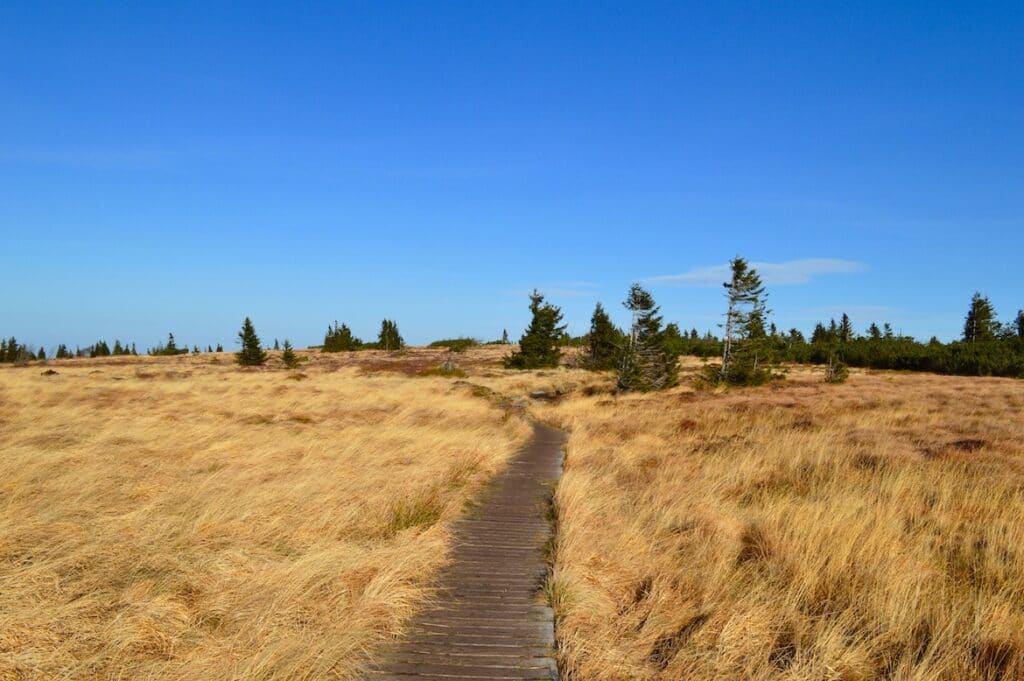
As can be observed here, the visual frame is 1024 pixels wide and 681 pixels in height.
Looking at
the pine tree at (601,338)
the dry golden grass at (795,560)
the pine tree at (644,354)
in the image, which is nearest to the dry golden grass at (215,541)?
the dry golden grass at (795,560)

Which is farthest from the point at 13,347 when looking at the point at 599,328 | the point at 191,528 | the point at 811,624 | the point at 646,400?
the point at 811,624

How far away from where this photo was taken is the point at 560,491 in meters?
9.81

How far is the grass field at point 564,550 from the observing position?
15.6ft

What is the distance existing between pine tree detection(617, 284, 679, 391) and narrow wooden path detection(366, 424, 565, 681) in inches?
830

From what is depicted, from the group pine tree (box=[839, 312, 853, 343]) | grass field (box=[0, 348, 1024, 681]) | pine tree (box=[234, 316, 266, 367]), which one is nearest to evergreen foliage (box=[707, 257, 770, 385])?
→ grass field (box=[0, 348, 1024, 681])

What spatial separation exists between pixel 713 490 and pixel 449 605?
6219 millimetres

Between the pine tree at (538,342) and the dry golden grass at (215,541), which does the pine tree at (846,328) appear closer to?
the pine tree at (538,342)

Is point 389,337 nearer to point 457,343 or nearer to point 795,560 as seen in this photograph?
point 457,343

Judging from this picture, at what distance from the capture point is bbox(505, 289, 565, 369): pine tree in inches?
1960

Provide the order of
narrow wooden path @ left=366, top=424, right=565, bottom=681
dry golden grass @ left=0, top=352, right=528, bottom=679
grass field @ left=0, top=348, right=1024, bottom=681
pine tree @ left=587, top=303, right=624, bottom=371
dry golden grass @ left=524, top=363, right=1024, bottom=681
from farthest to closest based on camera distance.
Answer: pine tree @ left=587, top=303, right=624, bottom=371 < dry golden grass @ left=524, top=363, right=1024, bottom=681 < grass field @ left=0, top=348, right=1024, bottom=681 < narrow wooden path @ left=366, top=424, right=565, bottom=681 < dry golden grass @ left=0, top=352, right=528, bottom=679

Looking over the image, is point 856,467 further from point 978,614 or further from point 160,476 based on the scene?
point 160,476

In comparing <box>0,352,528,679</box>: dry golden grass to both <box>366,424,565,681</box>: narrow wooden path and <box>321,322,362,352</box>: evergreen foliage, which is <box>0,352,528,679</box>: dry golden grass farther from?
<box>321,322,362,352</box>: evergreen foliage

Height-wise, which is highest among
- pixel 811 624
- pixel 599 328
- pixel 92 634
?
pixel 599 328

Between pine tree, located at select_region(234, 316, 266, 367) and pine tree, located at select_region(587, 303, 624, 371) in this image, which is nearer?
pine tree, located at select_region(587, 303, 624, 371)
